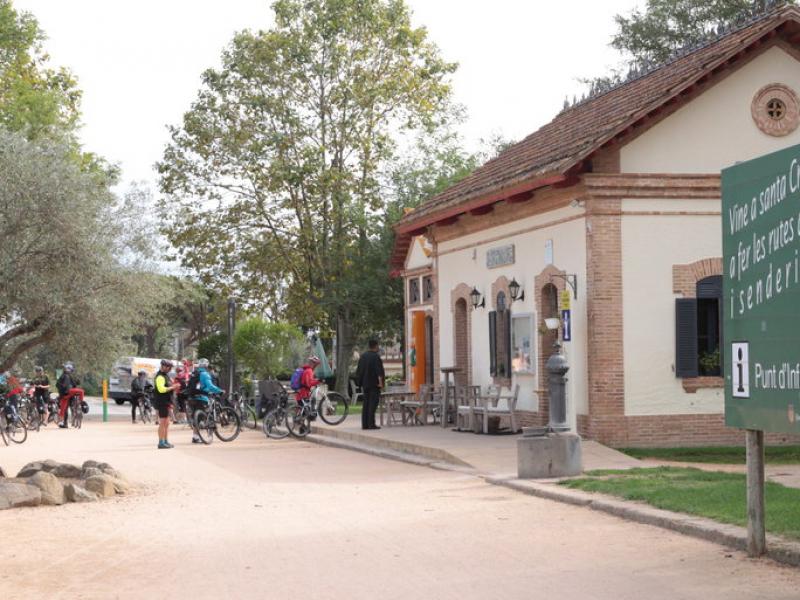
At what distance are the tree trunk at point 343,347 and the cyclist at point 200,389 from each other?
56.0ft

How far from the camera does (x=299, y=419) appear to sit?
87.5ft

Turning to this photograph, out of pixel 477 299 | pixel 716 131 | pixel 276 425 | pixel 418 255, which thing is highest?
pixel 716 131

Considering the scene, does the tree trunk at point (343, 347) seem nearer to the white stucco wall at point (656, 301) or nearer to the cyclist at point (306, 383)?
the cyclist at point (306, 383)

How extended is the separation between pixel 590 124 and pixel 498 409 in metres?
5.42

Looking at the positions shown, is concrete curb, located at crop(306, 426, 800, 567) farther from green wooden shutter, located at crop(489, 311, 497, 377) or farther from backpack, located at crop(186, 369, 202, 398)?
backpack, located at crop(186, 369, 202, 398)

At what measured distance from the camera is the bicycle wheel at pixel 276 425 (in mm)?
26625

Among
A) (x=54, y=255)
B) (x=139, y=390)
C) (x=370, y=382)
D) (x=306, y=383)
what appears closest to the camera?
(x=54, y=255)

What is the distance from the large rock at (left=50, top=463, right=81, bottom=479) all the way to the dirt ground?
1.14 m

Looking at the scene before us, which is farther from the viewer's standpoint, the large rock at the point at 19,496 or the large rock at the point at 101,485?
the large rock at the point at 101,485

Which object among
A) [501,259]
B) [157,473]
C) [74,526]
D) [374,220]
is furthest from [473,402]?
[374,220]

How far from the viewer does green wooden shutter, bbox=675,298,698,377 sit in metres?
20.8

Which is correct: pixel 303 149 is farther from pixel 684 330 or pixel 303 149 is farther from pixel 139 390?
pixel 684 330

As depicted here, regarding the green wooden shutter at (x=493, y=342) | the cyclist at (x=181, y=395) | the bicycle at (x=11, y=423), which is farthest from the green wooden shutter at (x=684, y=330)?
the cyclist at (x=181, y=395)

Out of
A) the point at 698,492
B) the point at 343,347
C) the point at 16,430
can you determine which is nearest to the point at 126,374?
the point at 343,347
